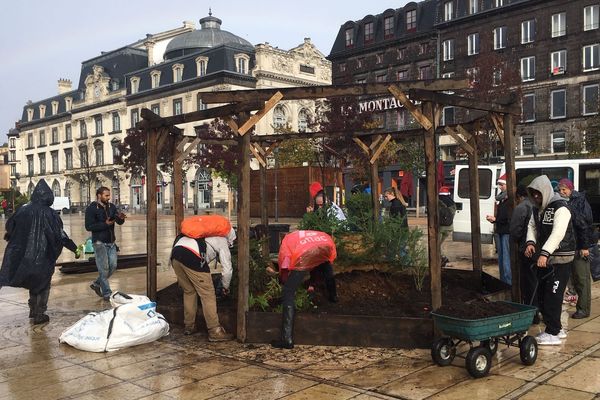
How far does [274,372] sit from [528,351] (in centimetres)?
233

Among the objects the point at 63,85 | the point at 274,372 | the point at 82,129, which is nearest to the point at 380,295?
the point at 274,372

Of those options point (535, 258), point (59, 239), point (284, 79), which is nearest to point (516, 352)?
point (535, 258)

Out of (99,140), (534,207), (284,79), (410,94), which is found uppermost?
(284,79)

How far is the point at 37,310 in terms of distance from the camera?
7.66 m

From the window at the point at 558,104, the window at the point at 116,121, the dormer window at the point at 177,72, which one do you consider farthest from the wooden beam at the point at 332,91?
the window at the point at 116,121

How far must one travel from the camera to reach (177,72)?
66.2m

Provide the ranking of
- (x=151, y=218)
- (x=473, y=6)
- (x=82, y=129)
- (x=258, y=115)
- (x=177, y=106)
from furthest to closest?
(x=82, y=129)
(x=177, y=106)
(x=473, y=6)
(x=151, y=218)
(x=258, y=115)

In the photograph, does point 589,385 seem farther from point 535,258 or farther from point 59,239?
point 59,239

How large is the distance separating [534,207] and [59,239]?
19.9 feet

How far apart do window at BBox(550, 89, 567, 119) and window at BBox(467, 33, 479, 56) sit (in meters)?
7.19

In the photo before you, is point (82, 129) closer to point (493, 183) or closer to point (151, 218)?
point (493, 183)

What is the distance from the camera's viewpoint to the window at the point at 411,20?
1953 inches

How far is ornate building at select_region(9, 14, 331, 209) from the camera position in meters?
62.7

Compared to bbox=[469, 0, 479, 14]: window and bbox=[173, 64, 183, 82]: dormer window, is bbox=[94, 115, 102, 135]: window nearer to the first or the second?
bbox=[173, 64, 183, 82]: dormer window
